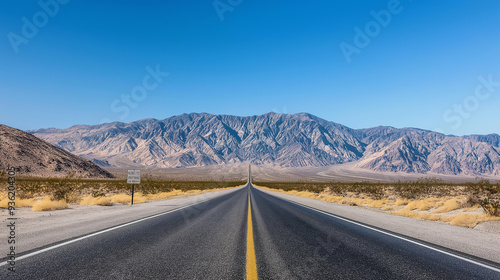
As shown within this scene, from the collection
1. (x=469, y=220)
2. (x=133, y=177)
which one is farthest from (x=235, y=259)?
(x=133, y=177)

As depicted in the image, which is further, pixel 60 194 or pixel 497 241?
pixel 60 194

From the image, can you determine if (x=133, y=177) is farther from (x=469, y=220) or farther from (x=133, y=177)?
(x=469, y=220)

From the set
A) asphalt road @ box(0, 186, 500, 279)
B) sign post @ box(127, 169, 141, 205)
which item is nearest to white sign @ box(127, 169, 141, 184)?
sign post @ box(127, 169, 141, 205)

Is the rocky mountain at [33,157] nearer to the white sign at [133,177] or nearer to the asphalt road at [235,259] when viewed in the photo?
the white sign at [133,177]

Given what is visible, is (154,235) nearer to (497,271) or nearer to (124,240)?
(124,240)

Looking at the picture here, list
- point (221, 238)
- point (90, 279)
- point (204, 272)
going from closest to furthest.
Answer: point (90, 279), point (204, 272), point (221, 238)

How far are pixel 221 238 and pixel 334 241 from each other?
3.04m

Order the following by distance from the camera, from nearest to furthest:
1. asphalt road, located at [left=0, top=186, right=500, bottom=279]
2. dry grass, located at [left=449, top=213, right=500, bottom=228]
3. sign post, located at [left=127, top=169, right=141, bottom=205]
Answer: asphalt road, located at [left=0, top=186, right=500, bottom=279], dry grass, located at [left=449, top=213, right=500, bottom=228], sign post, located at [left=127, top=169, right=141, bottom=205]

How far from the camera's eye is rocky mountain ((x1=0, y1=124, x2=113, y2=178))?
78294 millimetres

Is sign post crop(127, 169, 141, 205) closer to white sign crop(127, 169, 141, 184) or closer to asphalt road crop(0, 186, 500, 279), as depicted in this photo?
white sign crop(127, 169, 141, 184)

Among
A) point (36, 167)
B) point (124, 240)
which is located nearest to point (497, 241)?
point (124, 240)

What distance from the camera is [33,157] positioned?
84812 mm

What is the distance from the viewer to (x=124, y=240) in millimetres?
6676

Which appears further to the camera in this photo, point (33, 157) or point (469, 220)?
point (33, 157)
